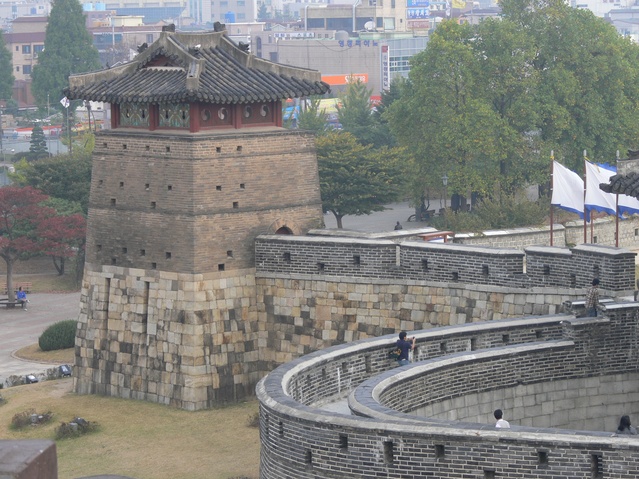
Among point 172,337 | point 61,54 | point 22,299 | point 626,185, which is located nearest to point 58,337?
point 22,299

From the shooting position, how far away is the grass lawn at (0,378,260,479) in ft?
111

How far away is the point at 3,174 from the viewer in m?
Result: 112

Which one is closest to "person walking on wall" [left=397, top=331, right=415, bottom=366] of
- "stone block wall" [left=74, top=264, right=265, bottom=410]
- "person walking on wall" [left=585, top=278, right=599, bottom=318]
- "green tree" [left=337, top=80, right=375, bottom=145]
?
"person walking on wall" [left=585, top=278, right=599, bottom=318]

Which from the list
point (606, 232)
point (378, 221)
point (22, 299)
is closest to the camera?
point (606, 232)

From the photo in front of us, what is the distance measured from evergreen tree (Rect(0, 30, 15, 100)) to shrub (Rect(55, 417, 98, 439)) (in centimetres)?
12689

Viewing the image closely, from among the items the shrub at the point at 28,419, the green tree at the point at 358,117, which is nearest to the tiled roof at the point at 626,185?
the shrub at the point at 28,419

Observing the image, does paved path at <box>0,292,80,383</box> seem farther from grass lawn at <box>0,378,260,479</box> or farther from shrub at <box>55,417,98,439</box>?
shrub at <box>55,417,98,439</box>

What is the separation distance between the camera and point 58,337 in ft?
168

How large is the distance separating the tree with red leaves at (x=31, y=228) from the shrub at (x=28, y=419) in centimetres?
2860

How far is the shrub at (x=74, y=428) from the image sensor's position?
1441 inches

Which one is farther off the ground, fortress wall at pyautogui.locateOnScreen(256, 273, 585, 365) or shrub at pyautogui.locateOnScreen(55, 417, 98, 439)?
fortress wall at pyautogui.locateOnScreen(256, 273, 585, 365)

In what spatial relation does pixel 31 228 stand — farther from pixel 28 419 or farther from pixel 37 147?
pixel 37 147

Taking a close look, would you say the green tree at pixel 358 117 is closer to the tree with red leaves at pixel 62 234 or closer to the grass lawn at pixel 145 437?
the tree with red leaves at pixel 62 234

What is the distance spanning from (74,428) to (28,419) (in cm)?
Result: 145
